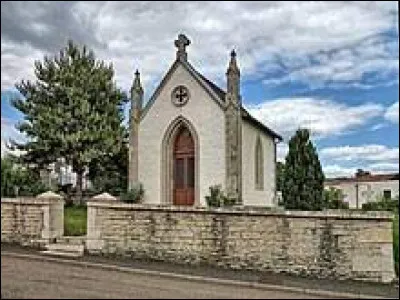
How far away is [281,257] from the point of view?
47.9 ft

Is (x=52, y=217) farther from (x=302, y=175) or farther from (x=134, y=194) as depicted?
(x=302, y=175)

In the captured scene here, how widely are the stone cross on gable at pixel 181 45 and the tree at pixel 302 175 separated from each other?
19.4 ft

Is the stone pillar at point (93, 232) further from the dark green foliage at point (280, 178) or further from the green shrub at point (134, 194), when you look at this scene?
the dark green foliage at point (280, 178)

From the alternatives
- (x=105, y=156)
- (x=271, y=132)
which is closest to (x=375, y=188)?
(x=271, y=132)

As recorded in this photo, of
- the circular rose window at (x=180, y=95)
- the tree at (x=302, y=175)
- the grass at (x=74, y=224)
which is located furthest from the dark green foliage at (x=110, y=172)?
the tree at (x=302, y=175)

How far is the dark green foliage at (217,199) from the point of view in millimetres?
22969

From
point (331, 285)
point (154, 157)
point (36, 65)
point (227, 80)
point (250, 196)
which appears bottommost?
point (331, 285)

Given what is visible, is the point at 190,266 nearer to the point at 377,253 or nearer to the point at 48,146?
the point at 377,253

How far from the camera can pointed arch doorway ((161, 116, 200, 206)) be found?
25141mm

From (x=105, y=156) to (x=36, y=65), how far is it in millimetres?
5742

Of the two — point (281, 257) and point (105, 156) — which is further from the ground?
point (105, 156)

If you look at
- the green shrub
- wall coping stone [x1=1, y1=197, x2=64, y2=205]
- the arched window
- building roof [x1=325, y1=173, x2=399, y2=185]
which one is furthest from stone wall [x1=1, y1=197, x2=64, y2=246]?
building roof [x1=325, y1=173, x2=399, y2=185]

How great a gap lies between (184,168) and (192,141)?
4.09 feet

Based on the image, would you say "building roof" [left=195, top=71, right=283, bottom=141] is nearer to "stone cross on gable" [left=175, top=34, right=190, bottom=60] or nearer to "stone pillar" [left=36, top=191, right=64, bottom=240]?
"stone cross on gable" [left=175, top=34, right=190, bottom=60]
